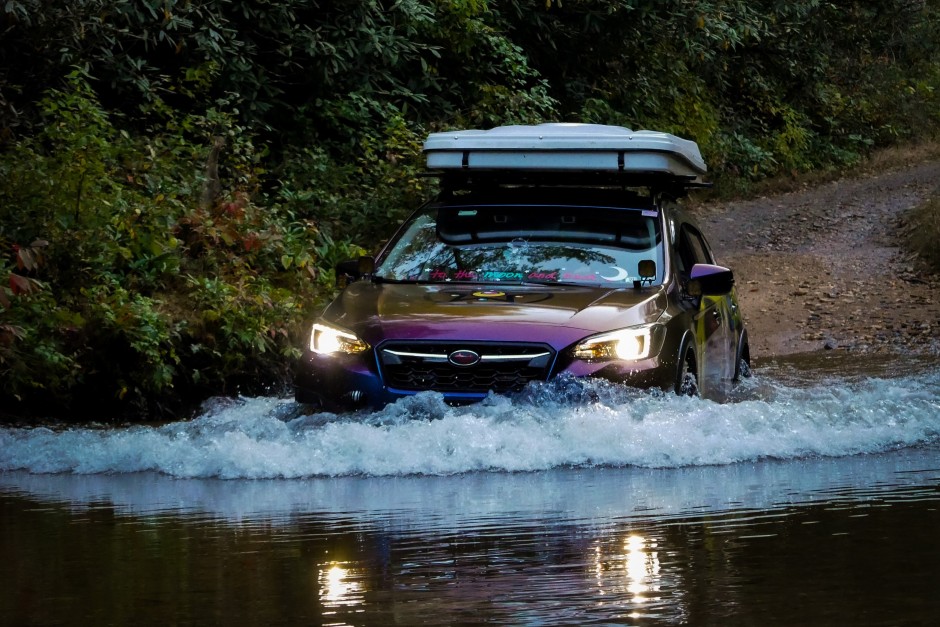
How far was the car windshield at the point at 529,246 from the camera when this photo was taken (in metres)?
9.05

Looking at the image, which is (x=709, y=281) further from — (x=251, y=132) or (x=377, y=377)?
(x=251, y=132)

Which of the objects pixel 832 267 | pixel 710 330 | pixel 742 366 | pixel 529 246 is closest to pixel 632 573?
pixel 529 246

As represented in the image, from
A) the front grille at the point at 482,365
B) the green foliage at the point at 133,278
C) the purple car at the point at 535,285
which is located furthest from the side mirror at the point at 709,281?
the green foliage at the point at 133,278

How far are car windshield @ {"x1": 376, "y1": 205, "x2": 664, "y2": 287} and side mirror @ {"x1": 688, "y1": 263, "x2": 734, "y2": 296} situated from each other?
0.20 meters

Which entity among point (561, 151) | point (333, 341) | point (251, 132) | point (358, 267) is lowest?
point (333, 341)

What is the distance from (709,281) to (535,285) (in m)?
1.02

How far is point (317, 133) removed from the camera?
18250 mm

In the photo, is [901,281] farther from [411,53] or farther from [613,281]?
[613,281]

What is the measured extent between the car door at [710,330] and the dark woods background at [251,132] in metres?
3.06

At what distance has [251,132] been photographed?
17625 millimetres

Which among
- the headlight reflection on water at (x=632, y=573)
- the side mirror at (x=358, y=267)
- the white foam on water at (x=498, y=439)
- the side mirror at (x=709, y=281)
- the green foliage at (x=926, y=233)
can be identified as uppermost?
the green foliage at (x=926, y=233)

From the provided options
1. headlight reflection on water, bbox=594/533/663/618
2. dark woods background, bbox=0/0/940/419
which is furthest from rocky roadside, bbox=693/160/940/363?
headlight reflection on water, bbox=594/533/663/618

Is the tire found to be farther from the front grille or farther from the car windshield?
the front grille

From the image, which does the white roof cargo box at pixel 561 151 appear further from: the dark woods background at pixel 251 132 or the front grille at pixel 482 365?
the dark woods background at pixel 251 132
